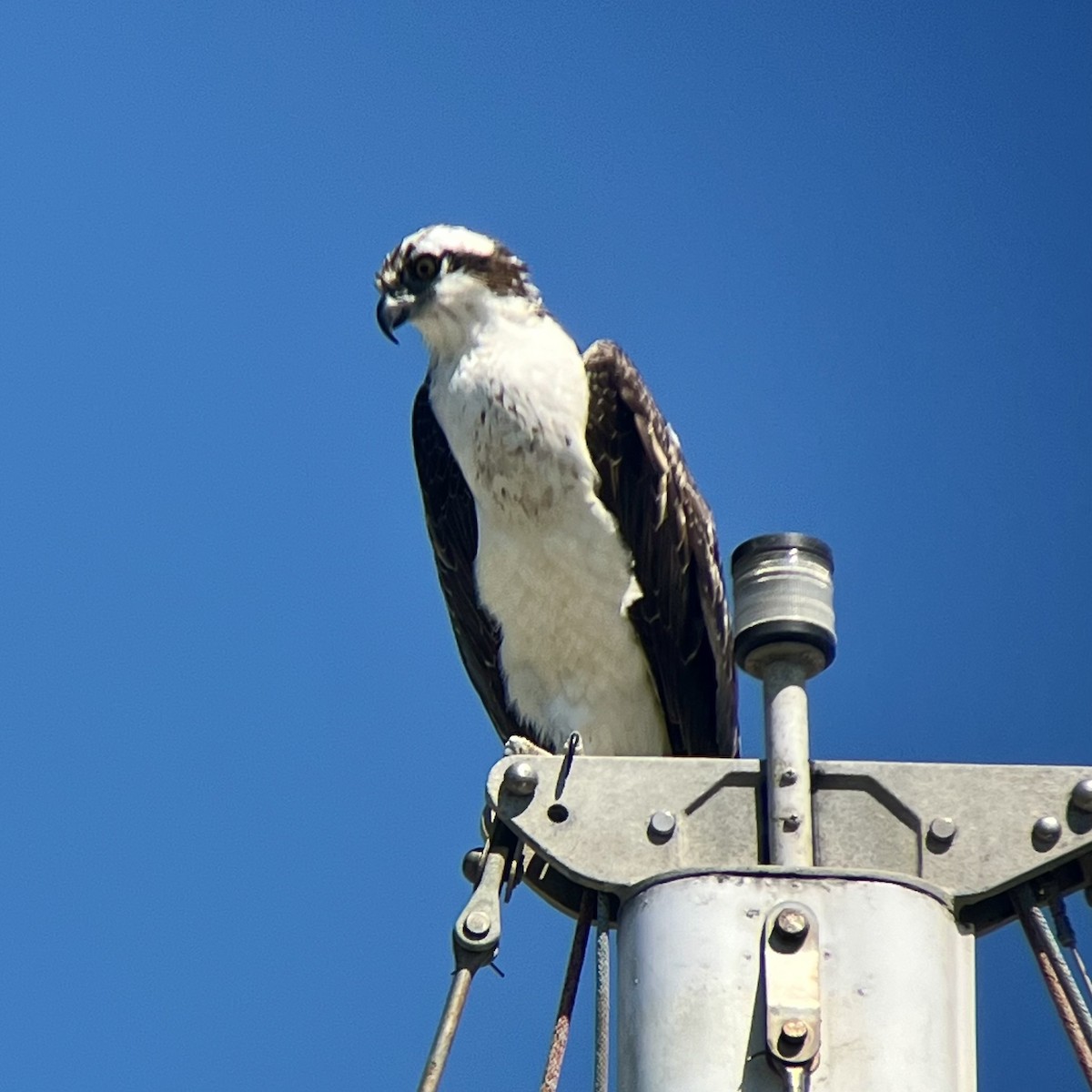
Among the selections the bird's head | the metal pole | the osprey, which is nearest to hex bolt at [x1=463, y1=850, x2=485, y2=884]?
the metal pole

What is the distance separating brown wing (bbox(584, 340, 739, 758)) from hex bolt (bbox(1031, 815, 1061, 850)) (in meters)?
3.29

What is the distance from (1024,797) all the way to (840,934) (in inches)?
23.5

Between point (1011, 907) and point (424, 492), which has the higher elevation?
point (424, 492)

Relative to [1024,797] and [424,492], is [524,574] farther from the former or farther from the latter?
[1024,797]

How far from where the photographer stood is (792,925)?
4020mm

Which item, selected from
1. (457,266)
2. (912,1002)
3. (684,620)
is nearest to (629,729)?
(684,620)

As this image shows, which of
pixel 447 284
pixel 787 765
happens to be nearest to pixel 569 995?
pixel 787 765

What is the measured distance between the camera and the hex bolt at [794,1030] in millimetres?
3846

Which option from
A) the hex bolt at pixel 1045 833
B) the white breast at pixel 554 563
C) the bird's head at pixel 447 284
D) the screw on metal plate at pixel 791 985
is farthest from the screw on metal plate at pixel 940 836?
the bird's head at pixel 447 284

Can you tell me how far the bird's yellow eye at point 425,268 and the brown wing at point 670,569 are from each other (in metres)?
1.00

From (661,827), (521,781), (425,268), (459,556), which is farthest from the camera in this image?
(425,268)

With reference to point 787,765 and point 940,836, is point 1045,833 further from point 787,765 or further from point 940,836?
point 787,765

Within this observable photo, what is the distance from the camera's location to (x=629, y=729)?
25.5ft

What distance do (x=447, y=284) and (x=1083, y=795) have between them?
448 cm
